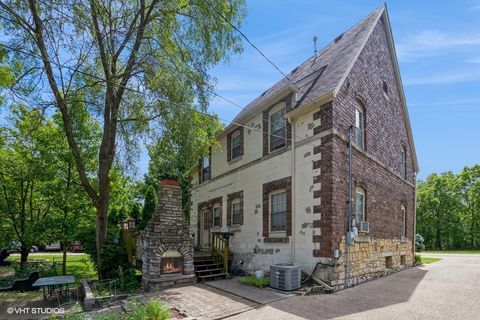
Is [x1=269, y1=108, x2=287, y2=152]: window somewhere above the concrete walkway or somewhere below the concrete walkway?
above

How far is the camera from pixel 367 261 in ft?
35.8

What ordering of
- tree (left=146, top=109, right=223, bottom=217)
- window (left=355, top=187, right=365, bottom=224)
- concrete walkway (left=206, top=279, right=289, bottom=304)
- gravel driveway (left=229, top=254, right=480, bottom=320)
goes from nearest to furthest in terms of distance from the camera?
gravel driveway (left=229, top=254, right=480, bottom=320) → concrete walkway (left=206, top=279, right=289, bottom=304) → window (left=355, top=187, right=365, bottom=224) → tree (left=146, top=109, right=223, bottom=217)

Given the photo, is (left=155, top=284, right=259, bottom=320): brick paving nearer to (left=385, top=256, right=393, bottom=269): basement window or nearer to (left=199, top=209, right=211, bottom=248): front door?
(left=199, top=209, right=211, bottom=248): front door

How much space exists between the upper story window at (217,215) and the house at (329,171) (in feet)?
0.16

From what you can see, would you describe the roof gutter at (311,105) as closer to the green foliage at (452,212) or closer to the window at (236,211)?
the window at (236,211)

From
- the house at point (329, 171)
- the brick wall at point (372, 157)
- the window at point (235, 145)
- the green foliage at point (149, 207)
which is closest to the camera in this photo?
the brick wall at point (372, 157)

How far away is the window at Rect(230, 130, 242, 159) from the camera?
14.3m

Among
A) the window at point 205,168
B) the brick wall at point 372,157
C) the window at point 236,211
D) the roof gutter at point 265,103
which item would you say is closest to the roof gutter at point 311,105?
the brick wall at point 372,157

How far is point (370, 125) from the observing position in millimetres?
12273

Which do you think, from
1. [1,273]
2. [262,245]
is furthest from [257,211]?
[1,273]

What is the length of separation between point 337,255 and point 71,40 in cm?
947

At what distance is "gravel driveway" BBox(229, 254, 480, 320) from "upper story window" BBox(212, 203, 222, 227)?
7.06 metres

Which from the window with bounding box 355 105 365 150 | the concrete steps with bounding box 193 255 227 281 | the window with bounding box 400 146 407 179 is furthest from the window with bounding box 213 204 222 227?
the window with bounding box 400 146 407 179

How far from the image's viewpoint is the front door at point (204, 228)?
16.7 m
